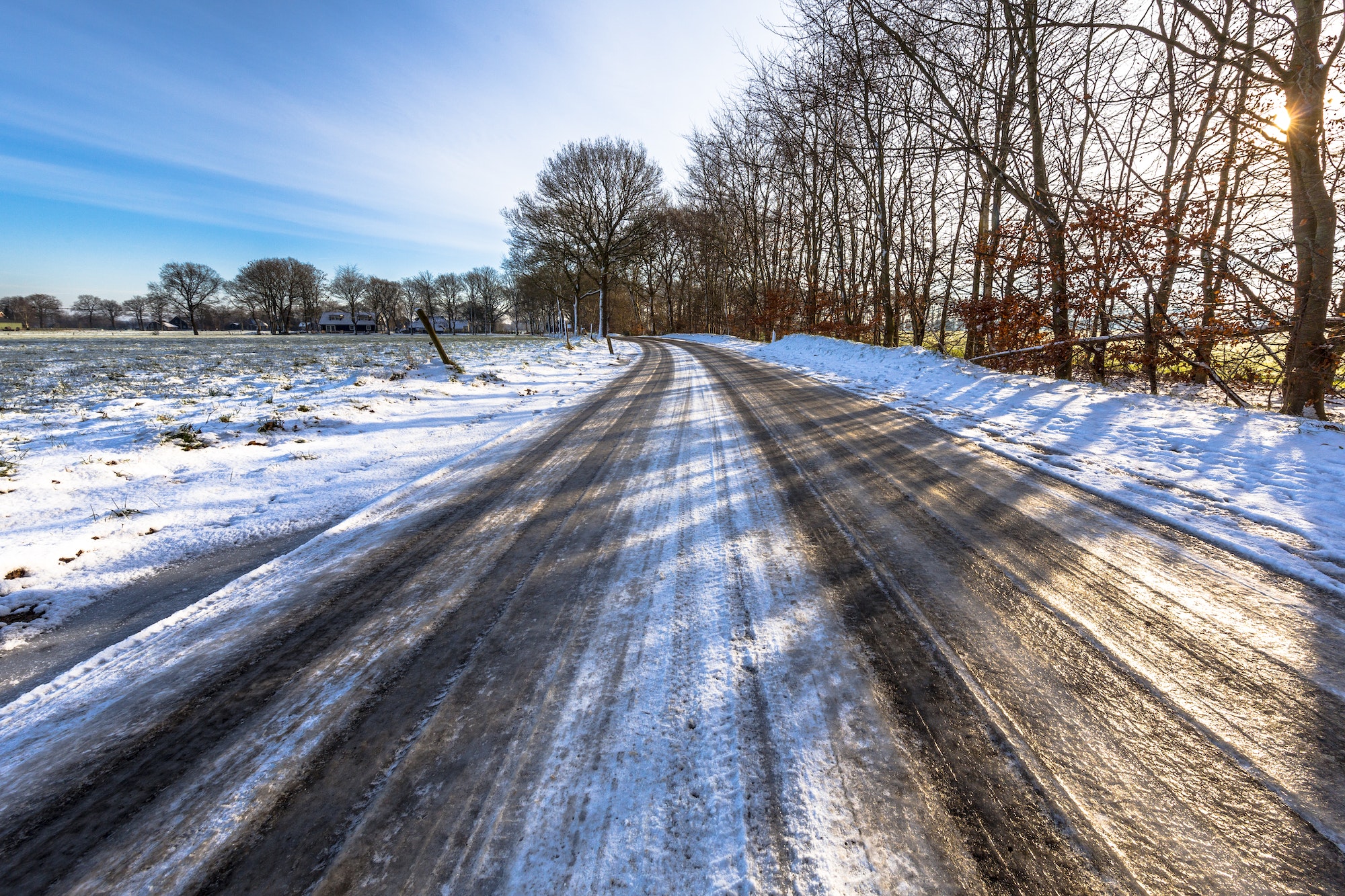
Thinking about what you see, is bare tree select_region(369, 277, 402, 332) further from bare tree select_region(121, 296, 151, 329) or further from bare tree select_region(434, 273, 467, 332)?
bare tree select_region(121, 296, 151, 329)

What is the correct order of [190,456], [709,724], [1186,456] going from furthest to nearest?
1. [190,456]
2. [1186,456]
3. [709,724]

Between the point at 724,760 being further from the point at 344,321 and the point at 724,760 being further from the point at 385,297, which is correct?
the point at 344,321

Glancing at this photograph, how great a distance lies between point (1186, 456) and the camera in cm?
444

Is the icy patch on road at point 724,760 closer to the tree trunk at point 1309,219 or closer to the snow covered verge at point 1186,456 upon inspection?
the snow covered verge at point 1186,456

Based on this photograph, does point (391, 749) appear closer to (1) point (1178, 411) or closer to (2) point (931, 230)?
(1) point (1178, 411)

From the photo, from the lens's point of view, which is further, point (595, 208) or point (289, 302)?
point (289, 302)

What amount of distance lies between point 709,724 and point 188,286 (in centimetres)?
9750

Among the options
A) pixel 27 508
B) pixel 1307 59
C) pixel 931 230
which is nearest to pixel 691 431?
pixel 27 508

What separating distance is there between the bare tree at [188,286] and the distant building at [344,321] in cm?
2349

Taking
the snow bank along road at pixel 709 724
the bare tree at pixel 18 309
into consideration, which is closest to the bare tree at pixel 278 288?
the bare tree at pixel 18 309

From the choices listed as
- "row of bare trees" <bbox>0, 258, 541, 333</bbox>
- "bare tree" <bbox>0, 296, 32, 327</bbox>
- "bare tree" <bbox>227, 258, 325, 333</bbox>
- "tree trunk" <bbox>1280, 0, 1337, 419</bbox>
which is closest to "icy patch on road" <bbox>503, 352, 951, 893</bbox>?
"tree trunk" <bbox>1280, 0, 1337, 419</bbox>

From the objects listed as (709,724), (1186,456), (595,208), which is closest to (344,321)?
(595,208)

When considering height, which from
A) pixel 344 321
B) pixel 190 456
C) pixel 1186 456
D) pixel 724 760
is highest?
pixel 344 321

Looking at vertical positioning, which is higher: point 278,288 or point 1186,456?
point 278,288
